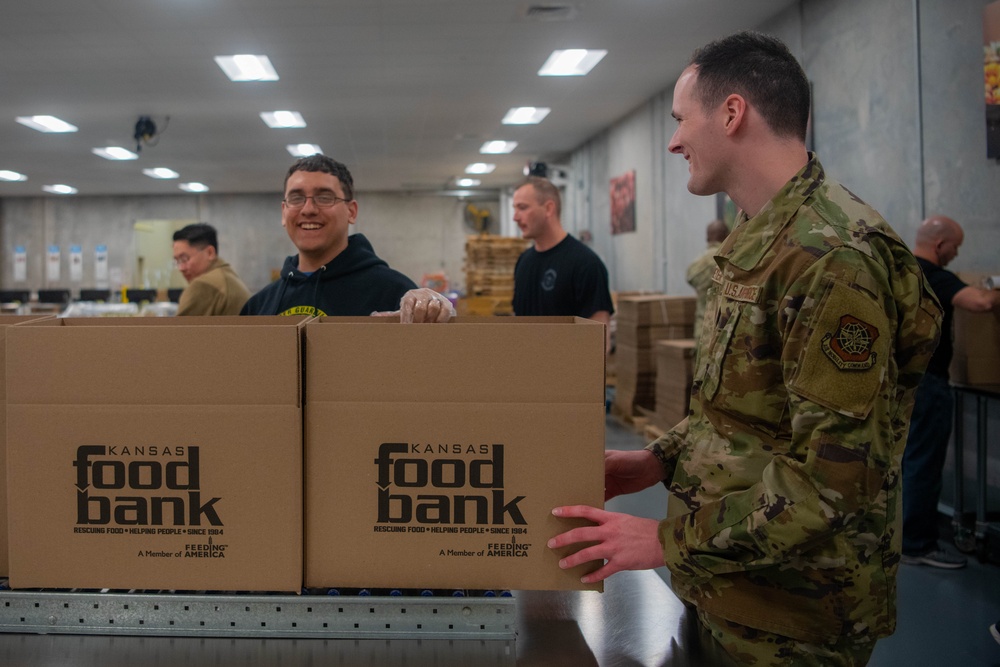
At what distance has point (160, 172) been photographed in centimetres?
1516

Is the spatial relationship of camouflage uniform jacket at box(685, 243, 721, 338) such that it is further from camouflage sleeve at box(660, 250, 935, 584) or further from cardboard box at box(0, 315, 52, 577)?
cardboard box at box(0, 315, 52, 577)

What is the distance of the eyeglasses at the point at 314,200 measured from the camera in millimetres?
2287

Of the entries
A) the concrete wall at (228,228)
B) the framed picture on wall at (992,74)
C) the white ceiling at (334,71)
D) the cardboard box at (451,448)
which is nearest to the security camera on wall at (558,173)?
the white ceiling at (334,71)

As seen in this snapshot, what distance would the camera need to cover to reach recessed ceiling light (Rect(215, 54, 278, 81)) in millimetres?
7523

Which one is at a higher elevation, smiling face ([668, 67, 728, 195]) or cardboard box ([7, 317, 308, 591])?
smiling face ([668, 67, 728, 195])

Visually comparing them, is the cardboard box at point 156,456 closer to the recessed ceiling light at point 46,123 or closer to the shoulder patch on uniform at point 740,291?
the shoulder patch on uniform at point 740,291

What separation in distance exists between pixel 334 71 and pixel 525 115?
3270 millimetres

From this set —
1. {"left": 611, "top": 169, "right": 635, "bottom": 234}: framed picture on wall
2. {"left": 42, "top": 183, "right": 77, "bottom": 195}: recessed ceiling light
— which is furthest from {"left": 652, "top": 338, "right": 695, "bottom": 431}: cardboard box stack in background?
{"left": 42, "top": 183, "right": 77, "bottom": 195}: recessed ceiling light

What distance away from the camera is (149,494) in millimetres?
1093

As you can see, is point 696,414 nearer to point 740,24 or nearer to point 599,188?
point 740,24

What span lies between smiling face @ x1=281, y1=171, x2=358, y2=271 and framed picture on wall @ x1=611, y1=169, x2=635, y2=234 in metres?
8.61

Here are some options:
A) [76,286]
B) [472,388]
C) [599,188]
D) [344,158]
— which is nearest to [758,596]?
[472,388]

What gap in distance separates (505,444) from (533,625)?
34 centimetres

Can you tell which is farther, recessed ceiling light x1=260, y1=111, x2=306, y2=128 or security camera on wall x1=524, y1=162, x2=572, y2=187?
security camera on wall x1=524, y1=162, x2=572, y2=187
